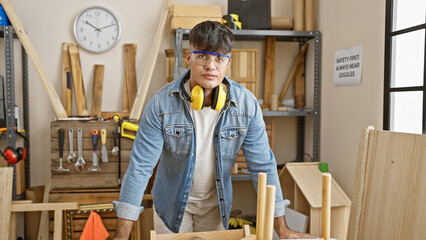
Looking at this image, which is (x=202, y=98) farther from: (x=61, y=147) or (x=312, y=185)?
(x=61, y=147)

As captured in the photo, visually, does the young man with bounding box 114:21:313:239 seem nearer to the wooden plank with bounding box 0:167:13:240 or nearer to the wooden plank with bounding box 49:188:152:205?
the wooden plank with bounding box 49:188:152:205

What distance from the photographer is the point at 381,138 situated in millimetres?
1463

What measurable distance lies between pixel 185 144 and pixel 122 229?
0.45m

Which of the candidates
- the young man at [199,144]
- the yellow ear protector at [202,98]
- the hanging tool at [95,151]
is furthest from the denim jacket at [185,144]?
the hanging tool at [95,151]

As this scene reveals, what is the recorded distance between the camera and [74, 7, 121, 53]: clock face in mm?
3062

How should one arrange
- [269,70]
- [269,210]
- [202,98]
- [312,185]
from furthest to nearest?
[269,70], [312,185], [202,98], [269,210]

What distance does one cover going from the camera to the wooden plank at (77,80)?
3.02 meters

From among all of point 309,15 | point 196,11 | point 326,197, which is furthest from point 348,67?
point 326,197

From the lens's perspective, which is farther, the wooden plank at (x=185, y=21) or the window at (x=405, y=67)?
the wooden plank at (x=185, y=21)

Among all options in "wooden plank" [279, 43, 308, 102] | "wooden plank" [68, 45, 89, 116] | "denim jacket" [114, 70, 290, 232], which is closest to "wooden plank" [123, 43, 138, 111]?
"wooden plank" [68, 45, 89, 116]

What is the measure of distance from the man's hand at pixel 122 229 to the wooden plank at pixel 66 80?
1868 millimetres

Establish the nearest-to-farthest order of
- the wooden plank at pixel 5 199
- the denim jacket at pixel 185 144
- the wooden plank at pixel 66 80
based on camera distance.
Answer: the denim jacket at pixel 185 144, the wooden plank at pixel 5 199, the wooden plank at pixel 66 80

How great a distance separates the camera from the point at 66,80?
3.05m

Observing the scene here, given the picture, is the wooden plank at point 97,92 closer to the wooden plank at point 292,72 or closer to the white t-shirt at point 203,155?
the wooden plank at point 292,72
